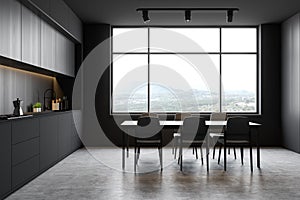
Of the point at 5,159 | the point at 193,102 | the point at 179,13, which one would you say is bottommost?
the point at 5,159

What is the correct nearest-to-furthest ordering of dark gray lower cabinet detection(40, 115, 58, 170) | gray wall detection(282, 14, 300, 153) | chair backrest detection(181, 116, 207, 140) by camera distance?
1. dark gray lower cabinet detection(40, 115, 58, 170)
2. chair backrest detection(181, 116, 207, 140)
3. gray wall detection(282, 14, 300, 153)

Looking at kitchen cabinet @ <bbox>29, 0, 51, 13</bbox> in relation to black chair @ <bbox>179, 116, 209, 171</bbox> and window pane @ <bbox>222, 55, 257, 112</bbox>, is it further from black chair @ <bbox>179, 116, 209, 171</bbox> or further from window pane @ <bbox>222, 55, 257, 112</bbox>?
window pane @ <bbox>222, 55, 257, 112</bbox>

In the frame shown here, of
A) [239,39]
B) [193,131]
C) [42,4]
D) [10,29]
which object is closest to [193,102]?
[239,39]

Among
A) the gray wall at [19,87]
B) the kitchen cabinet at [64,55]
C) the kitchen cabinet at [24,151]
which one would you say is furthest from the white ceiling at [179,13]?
the kitchen cabinet at [24,151]

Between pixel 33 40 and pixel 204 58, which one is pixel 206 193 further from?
pixel 204 58

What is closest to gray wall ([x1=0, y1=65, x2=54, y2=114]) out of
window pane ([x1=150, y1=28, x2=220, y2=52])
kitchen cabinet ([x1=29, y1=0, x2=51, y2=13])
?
kitchen cabinet ([x1=29, y1=0, x2=51, y2=13])

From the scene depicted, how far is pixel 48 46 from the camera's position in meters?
6.56

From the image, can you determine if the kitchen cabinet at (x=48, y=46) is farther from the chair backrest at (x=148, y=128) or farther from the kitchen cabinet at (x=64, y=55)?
the chair backrest at (x=148, y=128)

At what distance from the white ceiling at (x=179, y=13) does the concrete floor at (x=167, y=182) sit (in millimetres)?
2872

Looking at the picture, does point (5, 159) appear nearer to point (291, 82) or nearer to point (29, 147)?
point (29, 147)

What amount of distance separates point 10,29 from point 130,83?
4915 millimetres

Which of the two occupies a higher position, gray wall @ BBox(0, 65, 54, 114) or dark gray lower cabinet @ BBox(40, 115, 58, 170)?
gray wall @ BBox(0, 65, 54, 114)

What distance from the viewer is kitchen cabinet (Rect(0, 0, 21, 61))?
174 inches

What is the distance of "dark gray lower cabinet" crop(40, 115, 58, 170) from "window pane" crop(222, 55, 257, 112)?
4488mm
